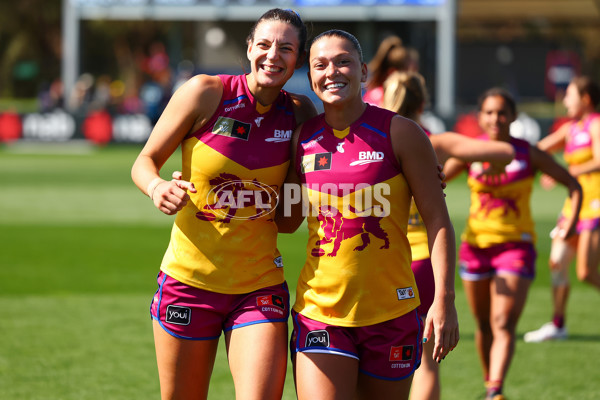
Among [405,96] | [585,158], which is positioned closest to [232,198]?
[405,96]

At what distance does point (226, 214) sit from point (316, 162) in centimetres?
50

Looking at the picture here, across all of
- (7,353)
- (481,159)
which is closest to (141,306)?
(7,353)

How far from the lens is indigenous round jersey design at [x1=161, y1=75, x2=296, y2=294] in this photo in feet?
14.0

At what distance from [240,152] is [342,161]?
51cm

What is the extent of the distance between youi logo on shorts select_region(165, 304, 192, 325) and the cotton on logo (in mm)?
1053

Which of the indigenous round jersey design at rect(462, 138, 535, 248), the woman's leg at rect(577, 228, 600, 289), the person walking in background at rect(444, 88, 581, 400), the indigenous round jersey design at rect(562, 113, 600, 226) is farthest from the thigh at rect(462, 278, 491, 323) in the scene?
the indigenous round jersey design at rect(562, 113, 600, 226)

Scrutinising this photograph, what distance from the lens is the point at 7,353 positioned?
24.2ft

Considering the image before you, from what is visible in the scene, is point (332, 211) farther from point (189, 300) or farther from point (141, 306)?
point (141, 306)

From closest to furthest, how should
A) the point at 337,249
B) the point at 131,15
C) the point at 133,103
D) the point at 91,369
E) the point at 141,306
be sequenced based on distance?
the point at 337,249, the point at 91,369, the point at 141,306, the point at 131,15, the point at 133,103

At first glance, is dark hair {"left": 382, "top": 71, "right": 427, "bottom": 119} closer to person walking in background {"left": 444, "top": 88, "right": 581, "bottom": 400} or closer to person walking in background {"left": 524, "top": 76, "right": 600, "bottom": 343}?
person walking in background {"left": 444, "top": 88, "right": 581, "bottom": 400}

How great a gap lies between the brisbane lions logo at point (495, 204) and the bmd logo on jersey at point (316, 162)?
2814mm

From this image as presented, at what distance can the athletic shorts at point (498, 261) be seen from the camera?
6434mm

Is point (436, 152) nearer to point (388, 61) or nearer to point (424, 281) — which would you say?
point (424, 281)

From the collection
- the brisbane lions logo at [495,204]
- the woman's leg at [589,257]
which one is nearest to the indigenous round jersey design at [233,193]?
the brisbane lions logo at [495,204]
